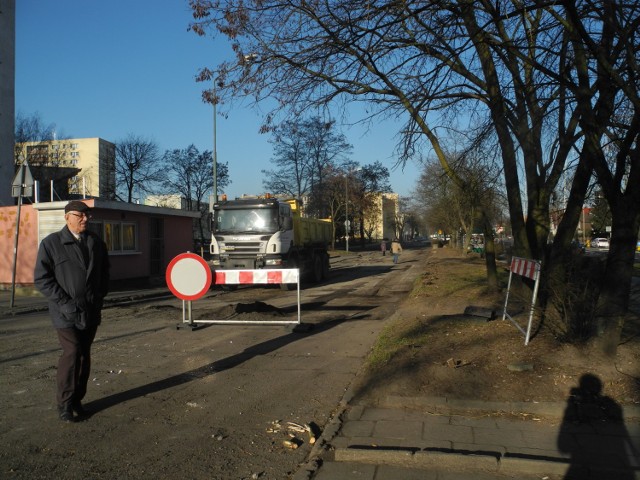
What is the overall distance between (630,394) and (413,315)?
516cm

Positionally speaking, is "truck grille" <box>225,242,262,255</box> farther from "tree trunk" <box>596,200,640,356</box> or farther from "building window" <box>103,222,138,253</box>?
"tree trunk" <box>596,200,640,356</box>

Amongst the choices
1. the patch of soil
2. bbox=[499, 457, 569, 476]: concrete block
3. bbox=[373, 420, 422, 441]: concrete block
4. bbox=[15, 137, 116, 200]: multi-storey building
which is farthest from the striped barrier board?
bbox=[15, 137, 116, 200]: multi-storey building

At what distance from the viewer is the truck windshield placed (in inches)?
671

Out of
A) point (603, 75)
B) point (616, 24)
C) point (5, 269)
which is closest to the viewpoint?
point (616, 24)

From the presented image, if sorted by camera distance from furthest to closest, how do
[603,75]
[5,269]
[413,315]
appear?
[5,269] → [413,315] → [603,75]

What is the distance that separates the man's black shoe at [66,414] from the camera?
186 inches

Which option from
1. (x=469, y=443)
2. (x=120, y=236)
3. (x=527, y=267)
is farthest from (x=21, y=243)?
(x=469, y=443)

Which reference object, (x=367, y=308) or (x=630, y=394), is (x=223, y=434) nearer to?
(x=630, y=394)

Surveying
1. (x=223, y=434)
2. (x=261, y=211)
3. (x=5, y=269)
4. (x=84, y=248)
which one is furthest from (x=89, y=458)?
(x=5, y=269)

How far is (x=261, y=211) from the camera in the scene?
17.2m

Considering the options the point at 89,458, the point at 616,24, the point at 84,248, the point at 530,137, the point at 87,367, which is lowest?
the point at 89,458

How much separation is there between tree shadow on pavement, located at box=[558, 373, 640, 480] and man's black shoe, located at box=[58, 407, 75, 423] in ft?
13.4

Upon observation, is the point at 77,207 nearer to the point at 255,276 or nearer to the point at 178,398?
the point at 178,398

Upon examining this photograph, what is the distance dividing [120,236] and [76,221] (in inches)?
604
